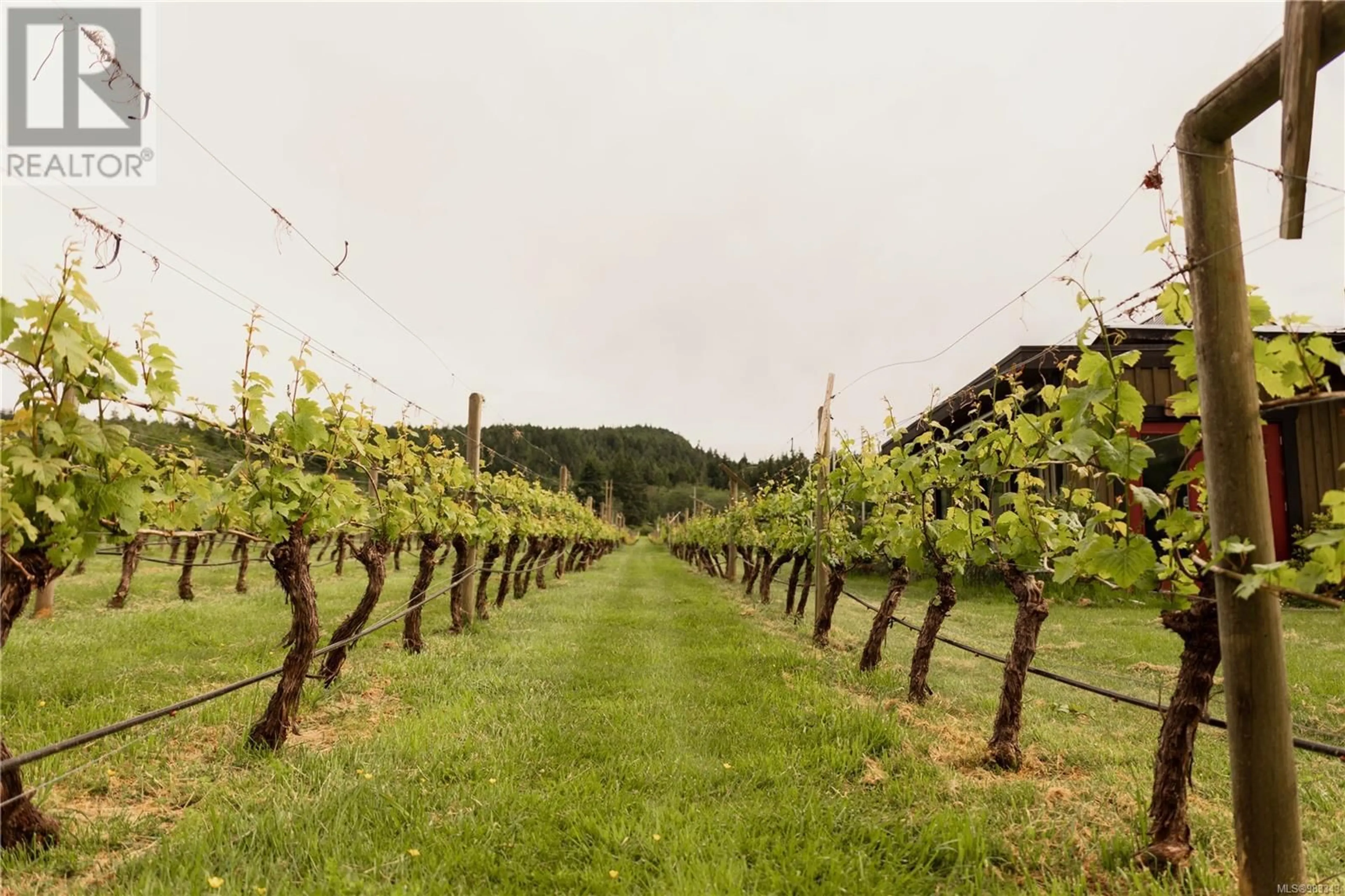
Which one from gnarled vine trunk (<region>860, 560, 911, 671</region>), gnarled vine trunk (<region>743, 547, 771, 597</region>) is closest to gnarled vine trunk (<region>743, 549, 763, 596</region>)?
gnarled vine trunk (<region>743, 547, 771, 597</region>)

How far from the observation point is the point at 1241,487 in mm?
2408

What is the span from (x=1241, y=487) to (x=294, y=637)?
5801 millimetres

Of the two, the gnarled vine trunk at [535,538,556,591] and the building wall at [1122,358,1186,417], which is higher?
the building wall at [1122,358,1186,417]

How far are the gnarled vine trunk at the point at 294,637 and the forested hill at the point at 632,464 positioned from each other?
33886mm

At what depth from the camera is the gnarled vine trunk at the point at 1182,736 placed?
2973mm

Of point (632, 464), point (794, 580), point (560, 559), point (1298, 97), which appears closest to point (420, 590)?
point (794, 580)

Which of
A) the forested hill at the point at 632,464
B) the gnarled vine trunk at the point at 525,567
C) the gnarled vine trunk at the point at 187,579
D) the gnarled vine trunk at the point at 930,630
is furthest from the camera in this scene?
the forested hill at the point at 632,464

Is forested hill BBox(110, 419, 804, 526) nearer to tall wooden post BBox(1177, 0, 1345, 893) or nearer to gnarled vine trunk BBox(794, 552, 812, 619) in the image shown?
gnarled vine trunk BBox(794, 552, 812, 619)

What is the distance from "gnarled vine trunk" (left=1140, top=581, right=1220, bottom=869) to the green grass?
0.13 m

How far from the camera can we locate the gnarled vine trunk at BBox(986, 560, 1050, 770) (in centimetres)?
452

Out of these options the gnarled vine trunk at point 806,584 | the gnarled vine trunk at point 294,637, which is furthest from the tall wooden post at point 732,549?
the gnarled vine trunk at point 294,637

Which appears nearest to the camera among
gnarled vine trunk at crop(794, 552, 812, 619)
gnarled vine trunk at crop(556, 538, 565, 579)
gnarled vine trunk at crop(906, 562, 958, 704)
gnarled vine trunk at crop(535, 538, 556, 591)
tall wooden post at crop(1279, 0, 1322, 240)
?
tall wooden post at crop(1279, 0, 1322, 240)

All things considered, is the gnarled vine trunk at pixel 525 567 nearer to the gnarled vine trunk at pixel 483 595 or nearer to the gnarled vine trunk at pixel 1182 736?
the gnarled vine trunk at pixel 483 595

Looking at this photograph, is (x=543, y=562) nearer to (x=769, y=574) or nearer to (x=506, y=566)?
(x=506, y=566)
